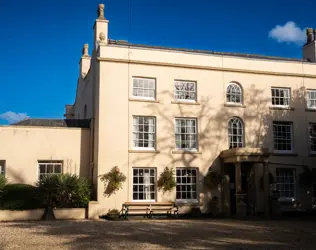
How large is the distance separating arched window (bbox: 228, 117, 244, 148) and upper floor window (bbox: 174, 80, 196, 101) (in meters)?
2.60

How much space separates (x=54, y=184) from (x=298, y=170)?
1354 cm

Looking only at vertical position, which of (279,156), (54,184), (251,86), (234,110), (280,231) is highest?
(251,86)

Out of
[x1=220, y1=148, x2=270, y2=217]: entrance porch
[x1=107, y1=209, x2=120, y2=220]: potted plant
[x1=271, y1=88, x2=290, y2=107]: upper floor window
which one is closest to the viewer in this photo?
[x1=107, y1=209, x2=120, y2=220]: potted plant

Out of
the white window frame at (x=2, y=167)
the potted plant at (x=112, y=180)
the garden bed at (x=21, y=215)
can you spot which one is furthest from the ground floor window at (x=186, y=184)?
the white window frame at (x=2, y=167)

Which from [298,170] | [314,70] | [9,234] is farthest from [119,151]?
[314,70]

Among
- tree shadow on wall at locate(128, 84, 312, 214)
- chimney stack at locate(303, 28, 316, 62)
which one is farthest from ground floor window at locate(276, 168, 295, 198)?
chimney stack at locate(303, 28, 316, 62)

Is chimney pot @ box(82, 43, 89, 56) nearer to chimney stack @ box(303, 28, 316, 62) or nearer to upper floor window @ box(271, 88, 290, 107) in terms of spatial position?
upper floor window @ box(271, 88, 290, 107)

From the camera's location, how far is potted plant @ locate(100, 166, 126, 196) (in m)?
19.9

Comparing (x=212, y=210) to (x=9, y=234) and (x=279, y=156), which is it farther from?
(x=9, y=234)

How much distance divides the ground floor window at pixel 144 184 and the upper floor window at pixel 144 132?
129 centimetres

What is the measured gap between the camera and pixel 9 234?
13109 millimetres

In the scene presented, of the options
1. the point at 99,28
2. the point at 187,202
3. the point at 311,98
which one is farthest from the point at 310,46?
the point at 99,28

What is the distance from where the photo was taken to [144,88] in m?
21.7

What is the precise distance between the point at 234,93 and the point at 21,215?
12898 millimetres
